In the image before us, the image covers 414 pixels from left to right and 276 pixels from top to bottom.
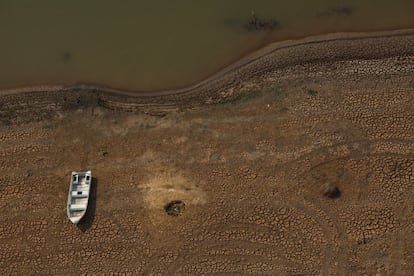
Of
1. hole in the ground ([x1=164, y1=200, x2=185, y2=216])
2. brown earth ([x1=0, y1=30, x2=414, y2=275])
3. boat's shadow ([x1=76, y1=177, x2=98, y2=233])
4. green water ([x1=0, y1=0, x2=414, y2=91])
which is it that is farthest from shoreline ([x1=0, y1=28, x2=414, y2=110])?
hole in the ground ([x1=164, y1=200, x2=185, y2=216])

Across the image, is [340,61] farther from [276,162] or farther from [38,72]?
[38,72]

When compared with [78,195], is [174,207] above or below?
below

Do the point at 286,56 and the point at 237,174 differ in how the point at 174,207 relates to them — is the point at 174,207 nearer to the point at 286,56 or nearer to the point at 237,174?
the point at 237,174

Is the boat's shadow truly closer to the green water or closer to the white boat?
the white boat

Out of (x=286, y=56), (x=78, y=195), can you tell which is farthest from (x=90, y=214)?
(x=286, y=56)

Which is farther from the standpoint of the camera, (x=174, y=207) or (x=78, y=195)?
(x=78, y=195)

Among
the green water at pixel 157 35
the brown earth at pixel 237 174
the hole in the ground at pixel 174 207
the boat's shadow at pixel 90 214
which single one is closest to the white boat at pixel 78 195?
the boat's shadow at pixel 90 214
